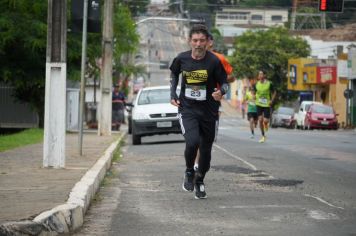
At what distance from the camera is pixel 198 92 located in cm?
1033

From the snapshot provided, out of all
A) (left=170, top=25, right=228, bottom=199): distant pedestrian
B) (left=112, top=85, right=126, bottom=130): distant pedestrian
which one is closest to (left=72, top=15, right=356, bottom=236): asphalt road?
(left=170, top=25, right=228, bottom=199): distant pedestrian

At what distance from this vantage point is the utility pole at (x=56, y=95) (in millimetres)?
12789

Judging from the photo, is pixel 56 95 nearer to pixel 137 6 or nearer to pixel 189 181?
pixel 189 181

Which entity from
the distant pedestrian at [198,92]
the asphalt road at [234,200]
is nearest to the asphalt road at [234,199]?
the asphalt road at [234,200]

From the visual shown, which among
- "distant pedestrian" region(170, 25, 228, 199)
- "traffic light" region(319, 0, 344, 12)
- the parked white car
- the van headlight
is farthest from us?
"traffic light" region(319, 0, 344, 12)

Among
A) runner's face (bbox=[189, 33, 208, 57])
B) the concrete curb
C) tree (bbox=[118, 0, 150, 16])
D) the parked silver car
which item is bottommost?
the parked silver car

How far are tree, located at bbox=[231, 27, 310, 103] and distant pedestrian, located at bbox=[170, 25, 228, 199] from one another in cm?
7188

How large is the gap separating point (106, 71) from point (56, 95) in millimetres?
17394

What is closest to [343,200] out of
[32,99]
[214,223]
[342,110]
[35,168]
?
[214,223]

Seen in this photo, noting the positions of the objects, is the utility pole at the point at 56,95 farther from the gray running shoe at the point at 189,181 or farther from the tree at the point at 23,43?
the tree at the point at 23,43

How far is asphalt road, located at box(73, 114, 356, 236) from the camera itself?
25.9 feet

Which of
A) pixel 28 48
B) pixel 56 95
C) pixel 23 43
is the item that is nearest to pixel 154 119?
pixel 28 48

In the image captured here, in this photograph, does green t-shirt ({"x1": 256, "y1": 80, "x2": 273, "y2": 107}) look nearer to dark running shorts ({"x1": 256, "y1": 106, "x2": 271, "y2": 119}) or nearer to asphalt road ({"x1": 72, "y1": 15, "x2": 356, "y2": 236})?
dark running shorts ({"x1": 256, "y1": 106, "x2": 271, "y2": 119})

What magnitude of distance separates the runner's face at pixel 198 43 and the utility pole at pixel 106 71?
1922cm
